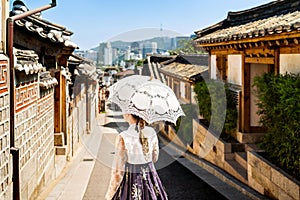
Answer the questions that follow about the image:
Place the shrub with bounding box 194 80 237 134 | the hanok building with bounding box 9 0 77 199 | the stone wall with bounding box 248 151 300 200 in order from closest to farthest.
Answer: the hanok building with bounding box 9 0 77 199
the stone wall with bounding box 248 151 300 200
the shrub with bounding box 194 80 237 134

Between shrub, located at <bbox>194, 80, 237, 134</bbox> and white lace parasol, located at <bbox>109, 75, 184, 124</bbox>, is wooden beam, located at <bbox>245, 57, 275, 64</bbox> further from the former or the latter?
white lace parasol, located at <bbox>109, 75, 184, 124</bbox>

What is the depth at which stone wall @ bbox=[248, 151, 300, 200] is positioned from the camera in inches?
300

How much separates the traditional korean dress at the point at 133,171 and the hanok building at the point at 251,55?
3.38 m

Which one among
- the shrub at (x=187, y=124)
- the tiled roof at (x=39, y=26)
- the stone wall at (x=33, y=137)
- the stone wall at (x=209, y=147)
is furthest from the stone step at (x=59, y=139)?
the shrub at (x=187, y=124)

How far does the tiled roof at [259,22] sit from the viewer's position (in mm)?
8762

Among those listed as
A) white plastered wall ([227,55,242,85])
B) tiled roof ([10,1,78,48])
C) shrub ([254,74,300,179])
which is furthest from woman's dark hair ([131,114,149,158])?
white plastered wall ([227,55,242,85])

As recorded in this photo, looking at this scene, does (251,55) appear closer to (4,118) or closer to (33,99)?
(33,99)

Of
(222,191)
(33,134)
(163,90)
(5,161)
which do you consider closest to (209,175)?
(222,191)

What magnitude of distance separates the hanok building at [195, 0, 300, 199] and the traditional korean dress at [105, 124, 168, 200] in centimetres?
338

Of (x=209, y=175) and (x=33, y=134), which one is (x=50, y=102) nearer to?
(x=33, y=134)

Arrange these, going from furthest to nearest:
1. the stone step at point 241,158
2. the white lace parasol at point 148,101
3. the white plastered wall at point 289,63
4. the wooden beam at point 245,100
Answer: the wooden beam at point 245,100 < the stone step at point 241,158 < the white plastered wall at point 289,63 < the white lace parasol at point 148,101

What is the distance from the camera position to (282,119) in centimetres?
847

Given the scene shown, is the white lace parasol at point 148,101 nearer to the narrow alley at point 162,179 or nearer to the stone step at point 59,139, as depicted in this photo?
the narrow alley at point 162,179

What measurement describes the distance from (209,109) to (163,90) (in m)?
9.52
